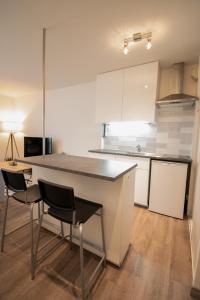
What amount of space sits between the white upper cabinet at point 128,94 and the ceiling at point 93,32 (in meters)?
0.16

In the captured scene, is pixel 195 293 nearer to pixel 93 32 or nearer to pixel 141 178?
pixel 141 178

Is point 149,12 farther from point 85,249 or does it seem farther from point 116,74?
point 85,249

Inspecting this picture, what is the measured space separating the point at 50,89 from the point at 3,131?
89.8 inches

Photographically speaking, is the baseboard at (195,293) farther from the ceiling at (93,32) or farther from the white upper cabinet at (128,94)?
the ceiling at (93,32)

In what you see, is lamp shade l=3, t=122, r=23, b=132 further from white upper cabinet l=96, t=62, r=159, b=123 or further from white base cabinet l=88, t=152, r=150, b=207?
white base cabinet l=88, t=152, r=150, b=207

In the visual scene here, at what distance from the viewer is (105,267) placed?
1500 millimetres

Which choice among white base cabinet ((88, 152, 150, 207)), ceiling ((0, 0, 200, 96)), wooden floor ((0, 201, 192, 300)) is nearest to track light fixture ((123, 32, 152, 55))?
ceiling ((0, 0, 200, 96))

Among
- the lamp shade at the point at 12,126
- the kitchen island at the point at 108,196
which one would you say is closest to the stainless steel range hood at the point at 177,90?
the kitchen island at the point at 108,196

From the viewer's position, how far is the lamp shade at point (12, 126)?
5145mm

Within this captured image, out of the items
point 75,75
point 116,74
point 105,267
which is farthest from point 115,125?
point 105,267

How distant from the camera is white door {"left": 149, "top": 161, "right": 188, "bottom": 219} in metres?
2.37

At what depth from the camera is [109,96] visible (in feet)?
10.1

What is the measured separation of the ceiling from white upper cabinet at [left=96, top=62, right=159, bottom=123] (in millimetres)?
160

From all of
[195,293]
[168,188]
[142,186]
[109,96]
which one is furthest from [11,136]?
[195,293]
